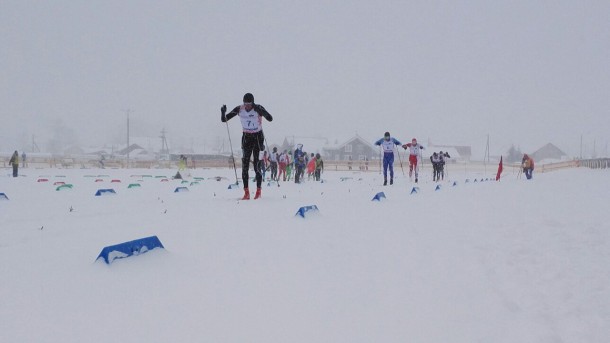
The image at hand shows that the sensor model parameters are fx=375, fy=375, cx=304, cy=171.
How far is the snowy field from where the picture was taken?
190 cm

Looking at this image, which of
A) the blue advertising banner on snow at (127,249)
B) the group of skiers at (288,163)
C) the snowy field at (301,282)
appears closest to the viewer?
the snowy field at (301,282)

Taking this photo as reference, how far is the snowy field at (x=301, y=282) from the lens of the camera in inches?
74.7

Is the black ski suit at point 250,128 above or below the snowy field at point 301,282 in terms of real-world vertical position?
above

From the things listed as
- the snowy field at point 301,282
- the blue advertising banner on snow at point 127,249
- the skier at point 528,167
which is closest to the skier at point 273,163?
the skier at point 528,167

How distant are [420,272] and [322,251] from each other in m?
0.82

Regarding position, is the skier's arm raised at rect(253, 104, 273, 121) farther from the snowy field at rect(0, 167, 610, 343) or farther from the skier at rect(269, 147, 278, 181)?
the skier at rect(269, 147, 278, 181)

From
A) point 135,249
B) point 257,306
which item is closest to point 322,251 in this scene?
point 257,306

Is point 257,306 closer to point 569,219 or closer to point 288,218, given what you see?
point 288,218

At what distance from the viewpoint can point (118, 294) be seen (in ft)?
6.93

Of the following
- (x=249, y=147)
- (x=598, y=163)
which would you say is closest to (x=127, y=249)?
(x=249, y=147)

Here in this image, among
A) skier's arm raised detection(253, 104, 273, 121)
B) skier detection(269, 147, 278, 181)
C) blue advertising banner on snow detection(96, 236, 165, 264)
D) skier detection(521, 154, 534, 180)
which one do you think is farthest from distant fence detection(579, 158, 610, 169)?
blue advertising banner on snow detection(96, 236, 165, 264)

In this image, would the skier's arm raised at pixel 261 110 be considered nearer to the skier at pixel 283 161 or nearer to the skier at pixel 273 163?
the skier at pixel 273 163

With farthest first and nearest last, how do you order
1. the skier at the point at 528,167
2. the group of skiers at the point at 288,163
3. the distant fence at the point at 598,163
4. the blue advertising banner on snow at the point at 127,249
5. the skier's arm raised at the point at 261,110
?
the distant fence at the point at 598,163 < the skier at the point at 528,167 < the group of skiers at the point at 288,163 < the skier's arm raised at the point at 261,110 < the blue advertising banner on snow at the point at 127,249

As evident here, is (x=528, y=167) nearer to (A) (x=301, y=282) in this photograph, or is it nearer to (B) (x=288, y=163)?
(B) (x=288, y=163)
